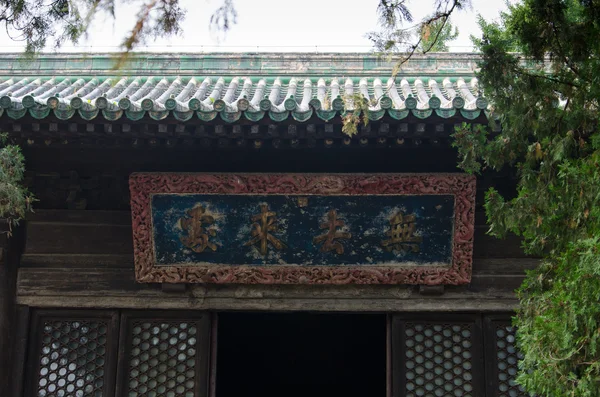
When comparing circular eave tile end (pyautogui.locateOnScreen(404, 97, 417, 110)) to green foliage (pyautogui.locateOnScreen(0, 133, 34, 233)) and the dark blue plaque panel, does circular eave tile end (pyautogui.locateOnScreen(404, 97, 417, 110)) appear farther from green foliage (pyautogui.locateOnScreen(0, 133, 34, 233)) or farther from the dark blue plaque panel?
green foliage (pyautogui.locateOnScreen(0, 133, 34, 233))

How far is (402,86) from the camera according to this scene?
748 cm

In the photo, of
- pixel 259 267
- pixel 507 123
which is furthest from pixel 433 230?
pixel 507 123

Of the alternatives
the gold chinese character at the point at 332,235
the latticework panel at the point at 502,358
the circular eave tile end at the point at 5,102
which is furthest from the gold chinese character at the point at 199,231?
the latticework panel at the point at 502,358

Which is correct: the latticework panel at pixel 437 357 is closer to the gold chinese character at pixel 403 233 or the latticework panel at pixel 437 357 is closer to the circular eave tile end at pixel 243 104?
the gold chinese character at pixel 403 233

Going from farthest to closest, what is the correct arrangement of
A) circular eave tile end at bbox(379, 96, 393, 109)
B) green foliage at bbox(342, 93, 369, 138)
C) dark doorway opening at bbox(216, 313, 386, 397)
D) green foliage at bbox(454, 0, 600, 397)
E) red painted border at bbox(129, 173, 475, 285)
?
dark doorway opening at bbox(216, 313, 386, 397) < red painted border at bbox(129, 173, 475, 285) < circular eave tile end at bbox(379, 96, 393, 109) < green foliage at bbox(342, 93, 369, 138) < green foliage at bbox(454, 0, 600, 397)

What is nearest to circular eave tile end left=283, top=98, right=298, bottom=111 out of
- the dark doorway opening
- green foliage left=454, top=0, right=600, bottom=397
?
green foliage left=454, top=0, right=600, bottom=397

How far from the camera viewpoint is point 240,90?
7484 millimetres

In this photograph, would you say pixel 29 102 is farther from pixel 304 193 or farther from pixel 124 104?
pixel 304 193

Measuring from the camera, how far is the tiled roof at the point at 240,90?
518 cm

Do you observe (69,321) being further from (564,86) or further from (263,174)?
(564,86)

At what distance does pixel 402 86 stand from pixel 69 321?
3.90 meters

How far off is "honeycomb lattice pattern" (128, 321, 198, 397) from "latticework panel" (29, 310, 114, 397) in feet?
0.73

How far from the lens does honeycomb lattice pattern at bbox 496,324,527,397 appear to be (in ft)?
19.4

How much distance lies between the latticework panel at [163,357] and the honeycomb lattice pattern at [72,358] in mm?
249
